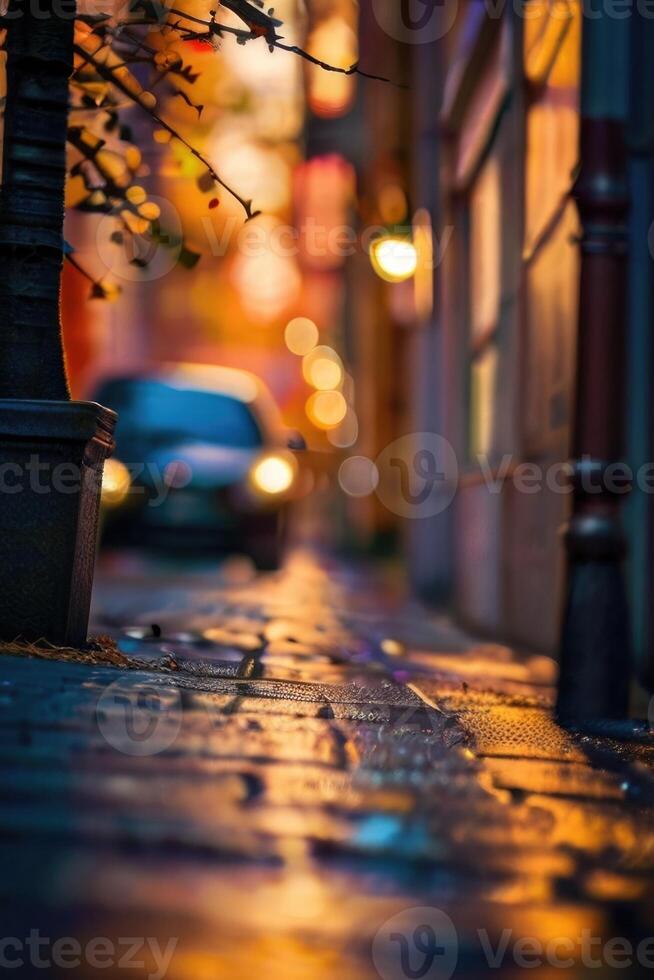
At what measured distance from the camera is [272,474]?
1365 centimetres

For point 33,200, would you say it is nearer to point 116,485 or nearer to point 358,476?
point 116,485

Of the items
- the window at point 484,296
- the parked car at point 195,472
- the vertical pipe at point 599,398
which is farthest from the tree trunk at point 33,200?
the parked car at point 195,472

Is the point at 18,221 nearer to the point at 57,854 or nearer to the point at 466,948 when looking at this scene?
the point at 57,854

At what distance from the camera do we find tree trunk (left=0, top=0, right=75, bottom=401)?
179 inches

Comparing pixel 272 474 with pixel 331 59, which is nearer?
pixel 272 474

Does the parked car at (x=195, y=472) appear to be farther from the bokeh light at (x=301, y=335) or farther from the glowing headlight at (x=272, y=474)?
the bokeh light at (x=301, y=335)

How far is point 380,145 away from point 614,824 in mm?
19410

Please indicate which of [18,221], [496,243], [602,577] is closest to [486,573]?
[496,243]

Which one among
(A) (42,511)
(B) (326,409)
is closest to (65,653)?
(A) (42,511)

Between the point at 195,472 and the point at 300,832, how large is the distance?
422 inches

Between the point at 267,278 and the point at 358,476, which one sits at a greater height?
the point at 267,278

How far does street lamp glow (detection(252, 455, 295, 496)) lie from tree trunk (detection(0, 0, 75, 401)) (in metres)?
8.89

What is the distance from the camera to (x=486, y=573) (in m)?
10.1

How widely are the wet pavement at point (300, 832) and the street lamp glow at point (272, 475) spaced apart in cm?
883
